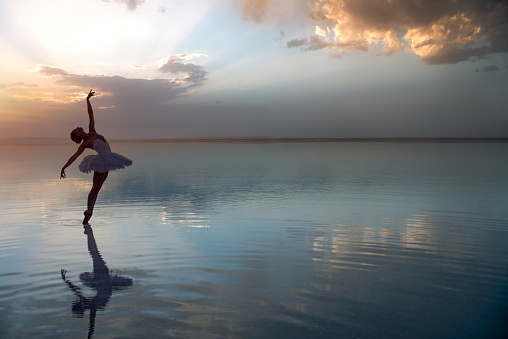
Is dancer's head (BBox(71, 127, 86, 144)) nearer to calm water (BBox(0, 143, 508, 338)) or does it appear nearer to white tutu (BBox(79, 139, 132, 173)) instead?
white tutu (BBox(79, 139, 132, 173))

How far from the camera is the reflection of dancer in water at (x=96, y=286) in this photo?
560cm

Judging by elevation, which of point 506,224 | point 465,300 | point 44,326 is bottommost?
point 44,326

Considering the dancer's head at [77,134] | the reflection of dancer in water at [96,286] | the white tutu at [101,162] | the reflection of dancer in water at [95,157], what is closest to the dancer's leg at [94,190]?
the reflection of dancer in water at [95,157]

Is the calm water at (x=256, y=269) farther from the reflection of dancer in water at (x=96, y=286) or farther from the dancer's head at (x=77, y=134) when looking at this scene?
the dancer's head at (x=77, y=134)

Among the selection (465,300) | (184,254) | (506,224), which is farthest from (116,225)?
(506,224)

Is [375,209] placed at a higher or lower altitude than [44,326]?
higher

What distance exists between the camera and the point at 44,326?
5094 mm

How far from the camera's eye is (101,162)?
1305cm

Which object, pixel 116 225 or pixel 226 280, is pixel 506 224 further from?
pixel 116 225

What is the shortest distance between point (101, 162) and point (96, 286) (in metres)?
7.14

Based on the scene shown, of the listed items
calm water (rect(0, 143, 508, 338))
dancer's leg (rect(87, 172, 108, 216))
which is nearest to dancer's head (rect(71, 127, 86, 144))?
dancer's leg (rect(87, 172, 108, 216))

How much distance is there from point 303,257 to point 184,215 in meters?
5.53

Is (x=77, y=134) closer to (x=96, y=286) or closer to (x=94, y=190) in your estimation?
(x=94, y=190)

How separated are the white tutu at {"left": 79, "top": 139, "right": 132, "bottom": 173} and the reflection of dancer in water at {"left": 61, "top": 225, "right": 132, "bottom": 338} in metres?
5.09
